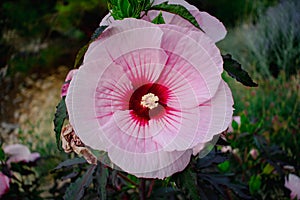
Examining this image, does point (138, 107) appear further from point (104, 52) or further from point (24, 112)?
point (24, 112)

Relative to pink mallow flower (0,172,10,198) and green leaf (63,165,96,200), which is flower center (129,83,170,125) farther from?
pink mallow flower (0,172,10,198)

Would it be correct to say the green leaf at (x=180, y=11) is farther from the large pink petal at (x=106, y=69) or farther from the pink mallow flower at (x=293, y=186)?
the pink mallow flower at (x=293, y=186)

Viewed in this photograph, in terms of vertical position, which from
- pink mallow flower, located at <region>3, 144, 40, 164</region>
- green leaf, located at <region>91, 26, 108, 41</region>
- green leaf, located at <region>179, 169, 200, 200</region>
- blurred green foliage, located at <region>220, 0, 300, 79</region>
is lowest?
blurred green foliage, located at <region>220, 0, 300, 79</region>

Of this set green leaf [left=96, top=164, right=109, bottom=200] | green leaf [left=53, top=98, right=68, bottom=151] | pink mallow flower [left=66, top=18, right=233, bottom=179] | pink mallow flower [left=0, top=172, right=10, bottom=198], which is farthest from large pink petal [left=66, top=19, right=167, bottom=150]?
pink mallow flower [left=0, top=172, right=10, bottom=198]

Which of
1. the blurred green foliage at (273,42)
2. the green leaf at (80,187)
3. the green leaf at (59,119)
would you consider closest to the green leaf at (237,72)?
the green leaf at (59,119)

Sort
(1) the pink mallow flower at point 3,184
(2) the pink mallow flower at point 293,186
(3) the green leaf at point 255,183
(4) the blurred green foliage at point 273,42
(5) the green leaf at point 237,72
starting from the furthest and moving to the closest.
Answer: (4) the blurred green foliage at point 273,42, (3) the green leaf at point 255,183, (2) the pink mallow flower at point 293,186, (1) the pink mallow flower at point 3,184, (5) the green leaf at point 237,72
